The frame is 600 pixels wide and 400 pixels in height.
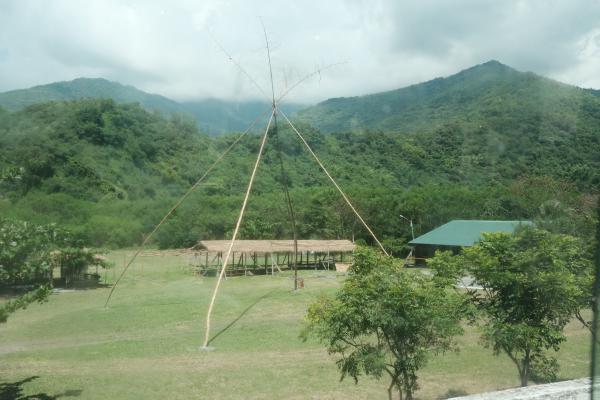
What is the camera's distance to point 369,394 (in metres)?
6.84

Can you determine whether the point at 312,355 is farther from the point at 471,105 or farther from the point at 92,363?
the point at 471,105

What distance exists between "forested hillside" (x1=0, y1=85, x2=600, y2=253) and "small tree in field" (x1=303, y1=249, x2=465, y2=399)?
13784 millimetres

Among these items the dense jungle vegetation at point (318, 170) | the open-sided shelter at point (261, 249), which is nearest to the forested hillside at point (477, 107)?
the dense jungle vegetation at point (318, 170)

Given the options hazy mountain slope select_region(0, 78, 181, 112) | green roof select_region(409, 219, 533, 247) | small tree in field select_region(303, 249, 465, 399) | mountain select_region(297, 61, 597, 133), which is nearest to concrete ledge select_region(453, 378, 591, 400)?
small tree in field select_region(303, 249, 465, 399)

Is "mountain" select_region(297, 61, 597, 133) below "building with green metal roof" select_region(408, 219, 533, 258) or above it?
above

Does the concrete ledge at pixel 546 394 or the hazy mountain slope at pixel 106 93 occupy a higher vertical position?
the hazy mountain slope at pixel 106 93

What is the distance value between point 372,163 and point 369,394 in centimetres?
3019

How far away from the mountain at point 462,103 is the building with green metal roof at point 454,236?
5693mm

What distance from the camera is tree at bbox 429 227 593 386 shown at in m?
5.75

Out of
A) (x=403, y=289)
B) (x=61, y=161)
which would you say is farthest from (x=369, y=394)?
(x=61, y=161)

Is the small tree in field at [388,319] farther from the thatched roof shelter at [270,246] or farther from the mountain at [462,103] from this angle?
the mountain at [462,103]

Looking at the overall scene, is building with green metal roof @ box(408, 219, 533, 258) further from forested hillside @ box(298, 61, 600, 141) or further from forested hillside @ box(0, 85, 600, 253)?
forested hillside @ box(298, 61, 600, 141)

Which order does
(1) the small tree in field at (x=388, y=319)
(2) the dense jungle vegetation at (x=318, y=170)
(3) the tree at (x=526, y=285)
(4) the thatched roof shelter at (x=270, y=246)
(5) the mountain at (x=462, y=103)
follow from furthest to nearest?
(5) the mountain at (x=462, y=103)
(2) the dense jungle vegetation at (x=318, y=170)
(4) the thatched roof shelter at (x=270, y=246)
(3) the tree at (x=526, y=285)
(1) the small tree in field at (x=388, y=319)

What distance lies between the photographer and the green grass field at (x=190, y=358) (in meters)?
6.82
